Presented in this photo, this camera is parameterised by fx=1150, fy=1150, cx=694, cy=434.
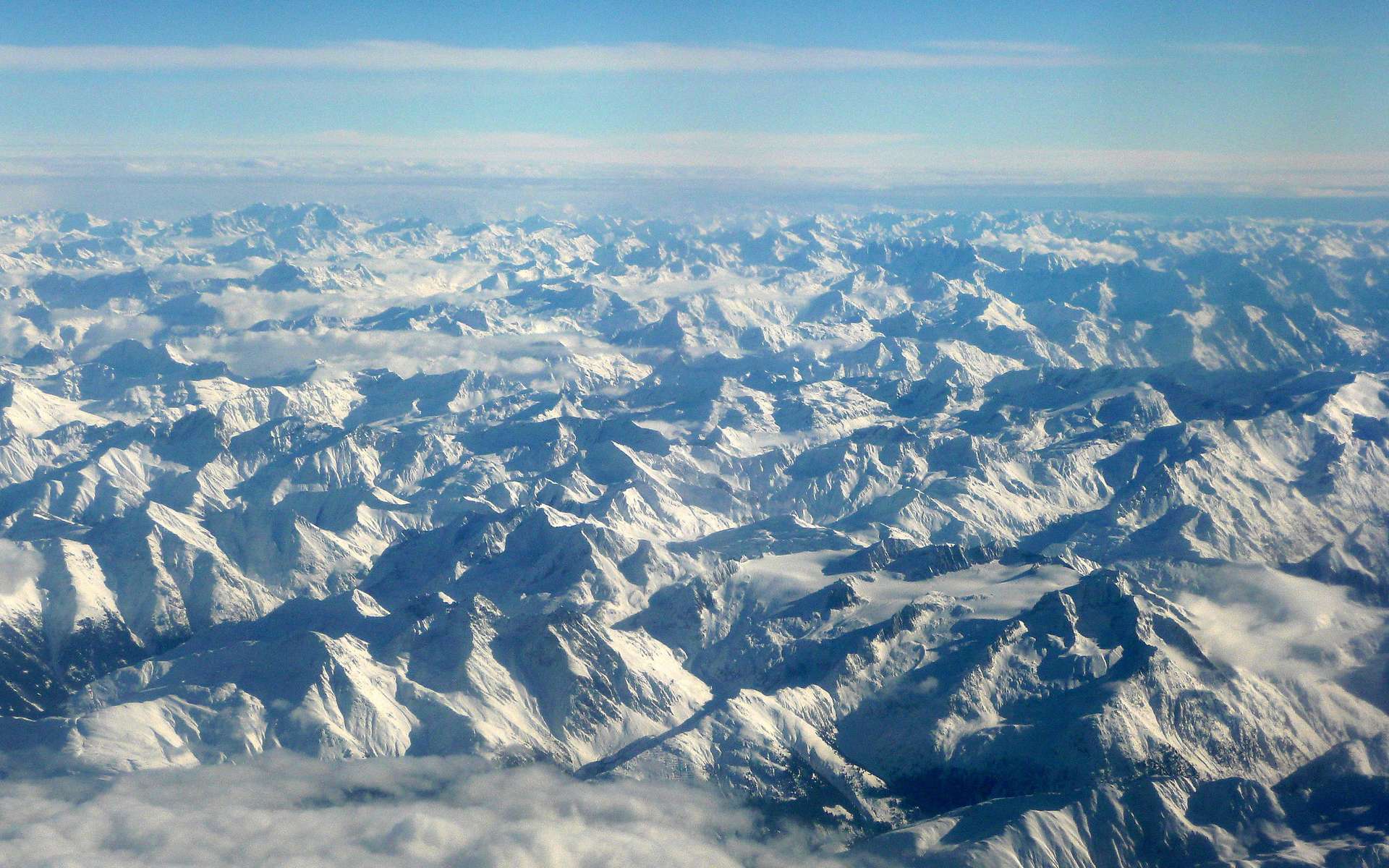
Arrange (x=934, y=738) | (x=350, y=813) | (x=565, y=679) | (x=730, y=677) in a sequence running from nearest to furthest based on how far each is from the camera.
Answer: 1. (x=350, y=813)
2. (x=934, y=738)
3. (x=565, y=679)
4. (x=730, y=677)

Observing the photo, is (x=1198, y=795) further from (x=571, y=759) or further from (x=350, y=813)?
(x=350, y=813)

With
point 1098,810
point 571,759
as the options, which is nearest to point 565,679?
point 571,759

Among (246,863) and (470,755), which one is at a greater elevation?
(246,863)

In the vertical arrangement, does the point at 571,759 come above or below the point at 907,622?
below

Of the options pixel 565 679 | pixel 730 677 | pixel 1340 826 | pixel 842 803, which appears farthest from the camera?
pixel 730 677

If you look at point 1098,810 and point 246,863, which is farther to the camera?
point 1098,810

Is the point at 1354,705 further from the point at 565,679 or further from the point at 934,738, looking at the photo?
the point at 565,679

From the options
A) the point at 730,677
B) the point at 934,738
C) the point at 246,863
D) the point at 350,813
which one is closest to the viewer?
the point at 246,863

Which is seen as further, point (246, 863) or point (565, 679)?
point (565, 679)

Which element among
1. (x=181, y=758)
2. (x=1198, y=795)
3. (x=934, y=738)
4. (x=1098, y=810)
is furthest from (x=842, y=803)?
(x=181, y=758)
